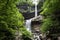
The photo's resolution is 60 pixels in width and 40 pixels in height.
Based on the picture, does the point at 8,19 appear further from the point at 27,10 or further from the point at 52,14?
the point at 27,10

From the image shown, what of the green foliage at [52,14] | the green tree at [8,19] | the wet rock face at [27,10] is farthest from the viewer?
the wet rock face at [27,10]

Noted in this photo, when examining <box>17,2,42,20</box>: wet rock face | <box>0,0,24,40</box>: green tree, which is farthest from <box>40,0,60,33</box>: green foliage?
<box>17,2,42,20</box>: wet rock face

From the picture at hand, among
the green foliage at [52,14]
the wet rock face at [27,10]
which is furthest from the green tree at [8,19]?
the wet rock face at [27,10]

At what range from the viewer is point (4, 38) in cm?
1495

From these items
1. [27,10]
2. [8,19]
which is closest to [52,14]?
[8,19]

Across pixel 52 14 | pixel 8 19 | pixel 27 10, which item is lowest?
pixel 27 10

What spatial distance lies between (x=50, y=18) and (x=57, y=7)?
1411 mm

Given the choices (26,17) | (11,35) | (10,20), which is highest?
(10,20)

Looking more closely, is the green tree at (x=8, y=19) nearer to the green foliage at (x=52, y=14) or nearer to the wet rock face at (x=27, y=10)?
the green foliage at (x=52, y=14)

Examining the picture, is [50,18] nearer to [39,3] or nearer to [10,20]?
[10,20]

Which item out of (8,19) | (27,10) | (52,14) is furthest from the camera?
(27,10)

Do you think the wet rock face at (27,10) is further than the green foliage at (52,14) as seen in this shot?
Yes

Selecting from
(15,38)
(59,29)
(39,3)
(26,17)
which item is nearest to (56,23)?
(59,29)

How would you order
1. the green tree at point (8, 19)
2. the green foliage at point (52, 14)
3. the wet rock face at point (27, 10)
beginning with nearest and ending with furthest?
1. the green tree at point (8, 19)
2. the green foliage at point (52, 14)
3. the wet rock face at point (27, 10)
